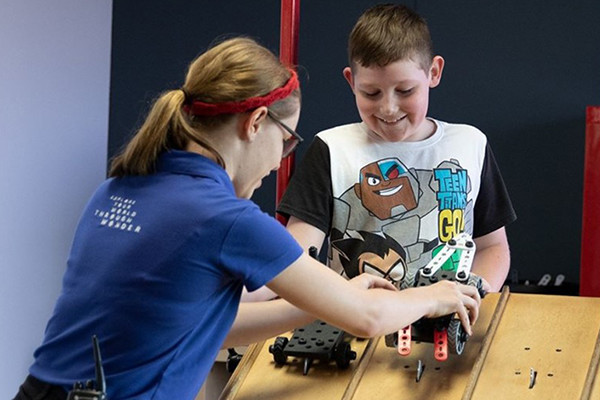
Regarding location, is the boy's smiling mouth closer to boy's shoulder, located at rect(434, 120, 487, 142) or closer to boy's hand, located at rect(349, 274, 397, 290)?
boy's shoulder, located at rect(434, 120, 487, 142)

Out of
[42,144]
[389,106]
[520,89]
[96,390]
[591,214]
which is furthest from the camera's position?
[42,144]

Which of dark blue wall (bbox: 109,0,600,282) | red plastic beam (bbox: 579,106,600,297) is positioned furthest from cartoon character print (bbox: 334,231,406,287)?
dark blue wall (bbox: 109,0,600,282)

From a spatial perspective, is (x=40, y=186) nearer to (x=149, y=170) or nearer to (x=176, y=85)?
(x=176, y=85)

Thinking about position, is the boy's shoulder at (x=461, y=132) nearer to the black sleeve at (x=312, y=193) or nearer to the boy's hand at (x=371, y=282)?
the black sleeve at (x=312, y=193)

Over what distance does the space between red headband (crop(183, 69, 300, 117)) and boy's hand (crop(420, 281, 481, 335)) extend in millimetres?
485

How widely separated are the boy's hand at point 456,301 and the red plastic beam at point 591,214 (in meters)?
2.03

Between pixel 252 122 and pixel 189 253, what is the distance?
275 millimetres

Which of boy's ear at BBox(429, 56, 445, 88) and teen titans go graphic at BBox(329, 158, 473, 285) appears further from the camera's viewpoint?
boy's ear at BBox(429, 56, 445, 88)

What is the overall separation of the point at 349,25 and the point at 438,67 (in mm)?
2684

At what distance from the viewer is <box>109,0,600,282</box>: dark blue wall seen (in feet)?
15.7

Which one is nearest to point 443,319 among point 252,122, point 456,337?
point 456,337

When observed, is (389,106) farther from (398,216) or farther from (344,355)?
(344,355)

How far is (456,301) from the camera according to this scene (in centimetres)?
196

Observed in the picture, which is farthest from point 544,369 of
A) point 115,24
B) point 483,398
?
point 115,24
